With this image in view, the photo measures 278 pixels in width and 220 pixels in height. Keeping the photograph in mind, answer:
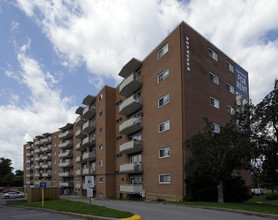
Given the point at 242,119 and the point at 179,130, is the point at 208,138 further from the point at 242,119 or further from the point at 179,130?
the point at 179,130

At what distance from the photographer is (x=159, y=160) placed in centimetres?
2722

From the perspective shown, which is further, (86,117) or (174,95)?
(86,117)

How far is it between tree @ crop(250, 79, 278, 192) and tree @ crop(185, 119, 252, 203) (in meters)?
0.79

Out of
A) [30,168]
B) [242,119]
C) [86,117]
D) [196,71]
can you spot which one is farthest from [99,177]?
[30,168]

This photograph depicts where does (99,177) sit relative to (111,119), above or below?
below

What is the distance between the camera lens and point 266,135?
718 inches

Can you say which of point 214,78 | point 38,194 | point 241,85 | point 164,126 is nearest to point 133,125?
point 164,126

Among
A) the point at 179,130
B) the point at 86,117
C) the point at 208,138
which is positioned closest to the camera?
the point at 208,138

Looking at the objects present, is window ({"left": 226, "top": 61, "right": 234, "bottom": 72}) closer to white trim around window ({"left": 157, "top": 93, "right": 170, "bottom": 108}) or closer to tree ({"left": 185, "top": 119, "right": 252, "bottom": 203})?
white trim around window ({"left": 157, "top": 93, "right": 170, "bottom": 108})

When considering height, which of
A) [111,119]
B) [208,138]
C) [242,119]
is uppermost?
[111,119]

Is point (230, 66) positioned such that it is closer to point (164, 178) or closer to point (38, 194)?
point (164, 178)

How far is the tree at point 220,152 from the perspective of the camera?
58.6 feet

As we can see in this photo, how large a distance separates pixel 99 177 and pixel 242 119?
91.9 feet

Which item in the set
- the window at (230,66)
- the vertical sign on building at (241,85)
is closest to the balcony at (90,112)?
the window at (230,66)
